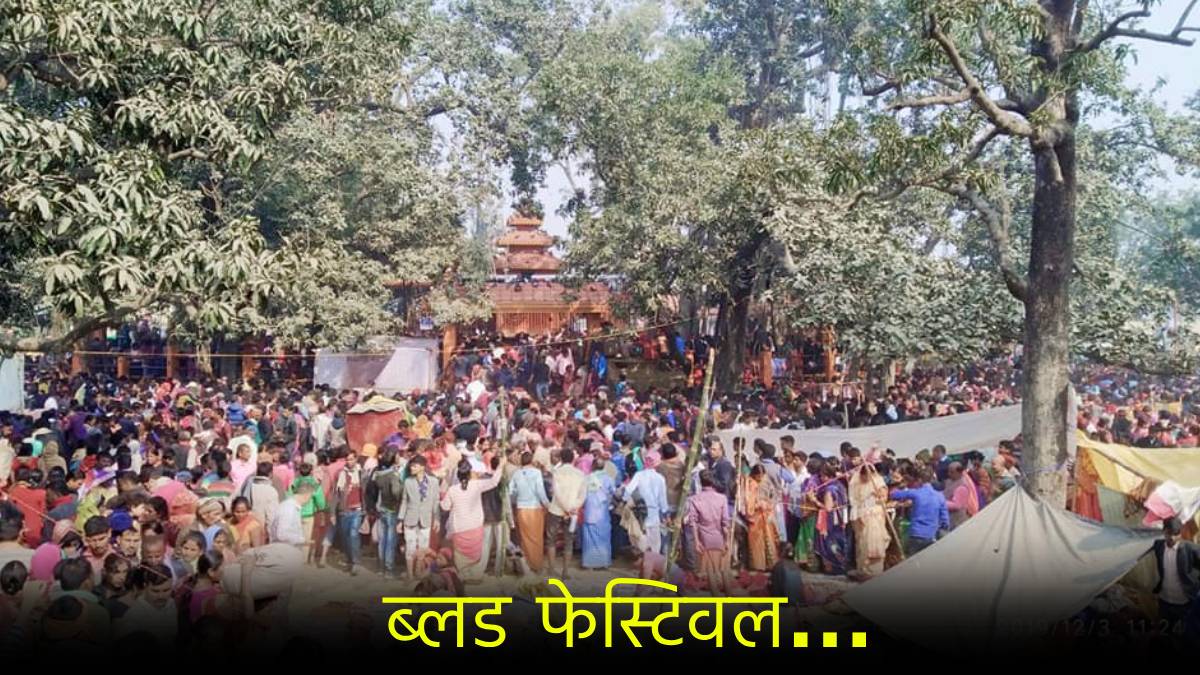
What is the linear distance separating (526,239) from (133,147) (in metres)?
20.0

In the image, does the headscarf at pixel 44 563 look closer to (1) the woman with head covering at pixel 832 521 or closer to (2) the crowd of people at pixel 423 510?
(2) the crowd of people at pixel 423 510

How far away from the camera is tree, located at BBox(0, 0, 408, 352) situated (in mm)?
7250

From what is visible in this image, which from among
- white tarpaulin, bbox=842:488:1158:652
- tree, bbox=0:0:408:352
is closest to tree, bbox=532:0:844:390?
tree, bbox=0:0:408:352

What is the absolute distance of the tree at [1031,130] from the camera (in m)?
9.48

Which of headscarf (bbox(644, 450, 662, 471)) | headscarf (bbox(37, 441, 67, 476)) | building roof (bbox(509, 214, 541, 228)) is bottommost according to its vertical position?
headscarf (bbox(37, 441, 67, 476))

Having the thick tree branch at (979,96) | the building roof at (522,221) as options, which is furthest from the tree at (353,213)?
the thick tree branch at (979,96)

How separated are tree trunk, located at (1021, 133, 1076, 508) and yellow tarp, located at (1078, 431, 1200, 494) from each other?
0.41 m

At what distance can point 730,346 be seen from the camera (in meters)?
22.4

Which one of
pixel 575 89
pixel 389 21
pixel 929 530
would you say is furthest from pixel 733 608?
pixel 575 89

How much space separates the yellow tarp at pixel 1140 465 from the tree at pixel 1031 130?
415 mm

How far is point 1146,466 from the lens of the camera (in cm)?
996

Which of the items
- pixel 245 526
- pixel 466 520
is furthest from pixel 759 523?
pixel 245 526

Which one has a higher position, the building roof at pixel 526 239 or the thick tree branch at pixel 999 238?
the building roof at pixel 526 239

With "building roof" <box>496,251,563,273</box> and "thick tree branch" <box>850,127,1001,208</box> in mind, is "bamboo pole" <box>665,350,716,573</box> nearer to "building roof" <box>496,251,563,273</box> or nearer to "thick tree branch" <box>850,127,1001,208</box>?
"thick tree branch" <box>850,127,1001,208</box>
